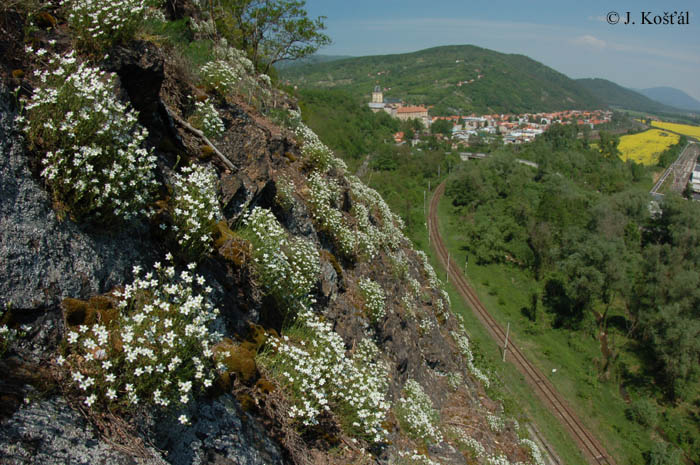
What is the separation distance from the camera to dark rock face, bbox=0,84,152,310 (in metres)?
3.38

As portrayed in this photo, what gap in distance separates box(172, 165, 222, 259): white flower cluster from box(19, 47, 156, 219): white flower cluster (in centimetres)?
54

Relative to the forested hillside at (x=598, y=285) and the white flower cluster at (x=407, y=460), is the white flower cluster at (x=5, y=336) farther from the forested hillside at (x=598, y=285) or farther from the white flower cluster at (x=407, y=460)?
the forested hillside at (x=598, y=285)

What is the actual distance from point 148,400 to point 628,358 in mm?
45516

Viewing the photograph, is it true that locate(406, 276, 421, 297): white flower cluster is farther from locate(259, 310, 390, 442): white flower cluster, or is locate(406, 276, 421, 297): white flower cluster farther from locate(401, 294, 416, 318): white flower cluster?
locate(259, 310, 390, 442): white flower cluster

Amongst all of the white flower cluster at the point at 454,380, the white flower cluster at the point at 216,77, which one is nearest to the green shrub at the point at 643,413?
the white flower cluster at the point at 454,380

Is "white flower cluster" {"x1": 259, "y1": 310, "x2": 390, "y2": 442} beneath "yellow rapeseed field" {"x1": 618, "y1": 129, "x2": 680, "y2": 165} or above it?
beneath

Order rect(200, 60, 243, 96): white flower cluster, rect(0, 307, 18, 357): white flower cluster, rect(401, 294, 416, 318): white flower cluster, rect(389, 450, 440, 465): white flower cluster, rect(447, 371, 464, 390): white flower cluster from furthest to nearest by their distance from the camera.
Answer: rect(447, 371, 464, 390): white flower cluster, rect(401, 294, 416, 318): white flower cluster, rect(200, 60, 243, 96): white flower cluster, rect(389, 450, 440, 465): white flower cluster, rect(0, 307, 18, 357): white flower cluster

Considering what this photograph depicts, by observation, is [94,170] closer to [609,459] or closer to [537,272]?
[609,459]

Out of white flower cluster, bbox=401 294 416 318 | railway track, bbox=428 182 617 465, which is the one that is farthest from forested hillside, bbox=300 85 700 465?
white flower cluster, bbox=401 294 416 318

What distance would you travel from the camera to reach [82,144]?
3.93 metres

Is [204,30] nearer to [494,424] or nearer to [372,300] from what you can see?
[372,300]

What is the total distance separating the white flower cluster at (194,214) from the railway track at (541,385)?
26795 millimetres

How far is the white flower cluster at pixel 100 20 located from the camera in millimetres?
4762

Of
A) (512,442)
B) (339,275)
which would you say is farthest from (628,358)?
(339,275)
